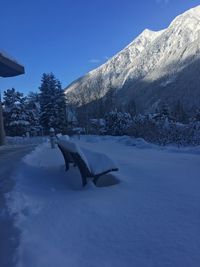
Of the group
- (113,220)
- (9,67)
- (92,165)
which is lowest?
(113,220)

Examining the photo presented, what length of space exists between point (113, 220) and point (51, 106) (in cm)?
4750

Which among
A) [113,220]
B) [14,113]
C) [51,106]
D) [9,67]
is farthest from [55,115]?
[113,220]

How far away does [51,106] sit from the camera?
2063 inches

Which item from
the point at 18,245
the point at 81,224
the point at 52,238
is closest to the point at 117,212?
the point at 81,224

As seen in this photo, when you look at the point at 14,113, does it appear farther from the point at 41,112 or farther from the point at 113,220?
the point at 113,220

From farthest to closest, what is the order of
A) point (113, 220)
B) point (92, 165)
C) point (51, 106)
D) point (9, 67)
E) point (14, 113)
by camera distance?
point (51, 106)
point (14, 113)
point (9, 67)
point (92, 165)
point (113, 220)

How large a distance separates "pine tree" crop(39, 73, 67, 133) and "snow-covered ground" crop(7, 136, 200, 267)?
141ft

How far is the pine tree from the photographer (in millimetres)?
52031

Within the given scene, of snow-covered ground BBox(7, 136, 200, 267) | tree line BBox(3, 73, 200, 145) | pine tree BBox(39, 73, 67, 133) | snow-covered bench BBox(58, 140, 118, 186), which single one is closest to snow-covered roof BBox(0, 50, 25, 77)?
tree line BBox(3, 73, 200, 145)

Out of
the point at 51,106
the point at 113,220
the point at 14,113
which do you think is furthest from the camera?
the point at 51,106

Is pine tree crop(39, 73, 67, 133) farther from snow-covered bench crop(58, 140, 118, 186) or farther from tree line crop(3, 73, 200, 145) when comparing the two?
snow-covered bench crop(58, 140, 118, 186)

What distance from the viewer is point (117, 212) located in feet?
19.3

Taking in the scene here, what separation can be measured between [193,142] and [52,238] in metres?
11.9

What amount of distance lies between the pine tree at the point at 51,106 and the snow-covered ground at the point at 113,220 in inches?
1695
